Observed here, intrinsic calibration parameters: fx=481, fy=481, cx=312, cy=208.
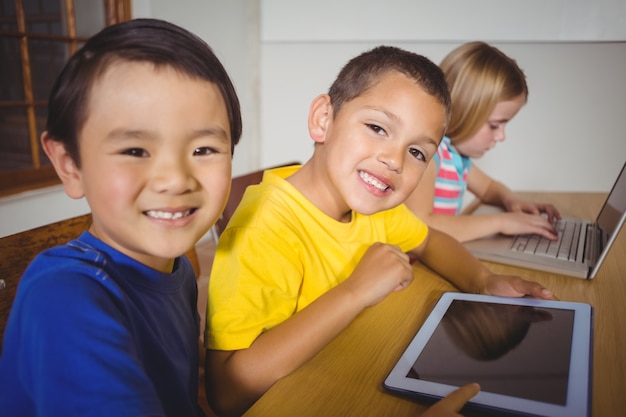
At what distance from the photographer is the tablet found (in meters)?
0.50

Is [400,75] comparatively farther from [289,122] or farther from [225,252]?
A: [289,122]

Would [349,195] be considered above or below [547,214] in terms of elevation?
above

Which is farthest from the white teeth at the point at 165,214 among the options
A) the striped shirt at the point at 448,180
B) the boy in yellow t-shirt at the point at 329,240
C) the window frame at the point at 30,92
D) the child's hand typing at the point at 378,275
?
the window frame at the point at 30,92

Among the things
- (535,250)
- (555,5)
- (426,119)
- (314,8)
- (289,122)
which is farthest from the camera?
(289,122)

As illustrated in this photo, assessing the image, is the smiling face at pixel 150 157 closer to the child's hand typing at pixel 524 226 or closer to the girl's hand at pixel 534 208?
the child's hand typing at pixel 524 226

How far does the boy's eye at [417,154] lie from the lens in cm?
76

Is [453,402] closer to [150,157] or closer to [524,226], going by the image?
[150,157]

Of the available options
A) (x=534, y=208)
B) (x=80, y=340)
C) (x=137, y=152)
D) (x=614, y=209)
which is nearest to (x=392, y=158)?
(x=137, y=152)

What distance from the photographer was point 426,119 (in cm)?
74

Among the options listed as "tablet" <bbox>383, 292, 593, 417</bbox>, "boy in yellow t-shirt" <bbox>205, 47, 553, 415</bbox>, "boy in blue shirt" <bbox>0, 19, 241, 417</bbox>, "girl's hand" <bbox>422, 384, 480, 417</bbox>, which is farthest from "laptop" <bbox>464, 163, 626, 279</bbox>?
"boy in blue shirt" <bbox>0, 19, 241, 417</bbox>

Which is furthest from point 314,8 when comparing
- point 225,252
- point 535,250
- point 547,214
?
point 225,252

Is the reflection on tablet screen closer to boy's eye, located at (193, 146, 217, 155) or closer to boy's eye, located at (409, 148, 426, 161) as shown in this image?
boy's eye, located at (409, 148, 426, 161)

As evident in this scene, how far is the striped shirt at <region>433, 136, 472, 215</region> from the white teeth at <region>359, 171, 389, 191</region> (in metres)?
0.71

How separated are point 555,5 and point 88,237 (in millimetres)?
2360
